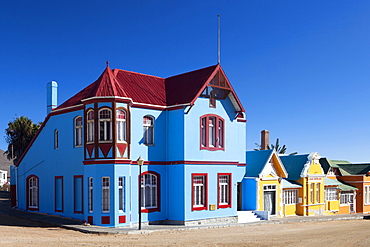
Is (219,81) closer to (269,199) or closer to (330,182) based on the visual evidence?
(269,199)

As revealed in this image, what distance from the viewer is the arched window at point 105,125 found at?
73.7 ft

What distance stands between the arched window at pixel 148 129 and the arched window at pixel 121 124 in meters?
1.68

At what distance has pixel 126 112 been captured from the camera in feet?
75.3

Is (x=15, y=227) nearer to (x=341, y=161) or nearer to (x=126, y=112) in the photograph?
(x=126, y=112)

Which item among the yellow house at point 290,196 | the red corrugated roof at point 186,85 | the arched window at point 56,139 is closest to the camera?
the red corrugated roof at point 186,85

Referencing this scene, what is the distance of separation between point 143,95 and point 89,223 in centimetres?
756

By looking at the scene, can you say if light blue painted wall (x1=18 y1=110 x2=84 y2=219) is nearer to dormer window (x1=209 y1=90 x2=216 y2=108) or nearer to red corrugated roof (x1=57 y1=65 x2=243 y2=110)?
red corrugated roof (x1=57 y1=65 x2=243 y2=110)

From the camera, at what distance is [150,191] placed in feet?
79.8

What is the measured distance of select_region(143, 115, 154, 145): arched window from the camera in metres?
24.4

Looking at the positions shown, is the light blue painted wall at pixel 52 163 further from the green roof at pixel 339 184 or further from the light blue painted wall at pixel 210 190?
the green roof at pixel 339 184

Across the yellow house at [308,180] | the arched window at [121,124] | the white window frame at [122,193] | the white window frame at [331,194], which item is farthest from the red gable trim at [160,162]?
the white window frame at [331,194]

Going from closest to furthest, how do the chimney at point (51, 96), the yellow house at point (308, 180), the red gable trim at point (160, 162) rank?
the red gable trim at point (160, 162), the chimney at point (51, 96), the yellow house at point (308, 180)

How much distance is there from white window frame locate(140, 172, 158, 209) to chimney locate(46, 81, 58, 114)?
27.1 ft

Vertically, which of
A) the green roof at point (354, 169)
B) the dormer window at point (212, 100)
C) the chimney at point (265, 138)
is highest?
the dormer window at point (212, 100)
